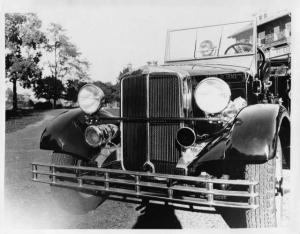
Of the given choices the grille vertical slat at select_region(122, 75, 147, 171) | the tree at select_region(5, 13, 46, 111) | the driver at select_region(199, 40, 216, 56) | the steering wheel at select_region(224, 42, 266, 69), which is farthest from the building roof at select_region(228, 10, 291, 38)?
the tree at select_region(5, 13, 46, 111)

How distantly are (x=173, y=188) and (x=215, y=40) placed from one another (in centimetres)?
202

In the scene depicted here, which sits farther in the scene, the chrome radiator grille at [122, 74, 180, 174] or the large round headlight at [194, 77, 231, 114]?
the chrome radiator grille at [122, 74, 180, 174]

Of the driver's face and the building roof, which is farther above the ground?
the building roof

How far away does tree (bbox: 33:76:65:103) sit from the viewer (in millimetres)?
3577

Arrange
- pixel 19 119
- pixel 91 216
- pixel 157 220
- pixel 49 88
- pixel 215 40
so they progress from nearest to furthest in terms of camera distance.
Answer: pixel 157 220 < pixel 91 216 < pixel 215 40 < pixel 19 119 < pixel 49 88

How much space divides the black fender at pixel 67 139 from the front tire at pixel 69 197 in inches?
4.5

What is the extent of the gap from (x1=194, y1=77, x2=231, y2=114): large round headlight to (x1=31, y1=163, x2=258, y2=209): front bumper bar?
540mm

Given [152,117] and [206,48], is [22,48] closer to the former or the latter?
[152,117]

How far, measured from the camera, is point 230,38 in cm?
332

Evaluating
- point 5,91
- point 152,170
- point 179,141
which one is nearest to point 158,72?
point 179,141

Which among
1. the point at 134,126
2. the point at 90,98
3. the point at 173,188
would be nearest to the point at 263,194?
the point at 173,188

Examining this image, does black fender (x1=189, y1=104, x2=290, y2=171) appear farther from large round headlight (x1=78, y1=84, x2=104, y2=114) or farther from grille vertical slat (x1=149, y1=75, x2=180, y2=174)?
large round headlight (x1=78, y1=84, x2=104, y2=114)

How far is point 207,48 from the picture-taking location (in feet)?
10.8

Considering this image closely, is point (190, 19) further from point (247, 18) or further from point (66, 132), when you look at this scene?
point (66, 132)
